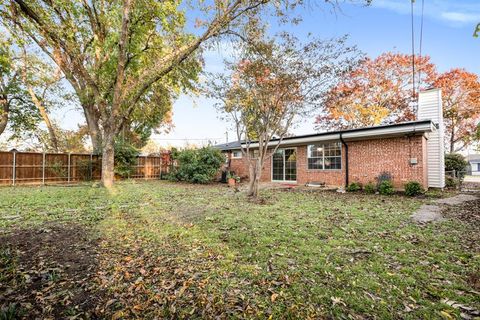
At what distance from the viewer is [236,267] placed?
2961mm

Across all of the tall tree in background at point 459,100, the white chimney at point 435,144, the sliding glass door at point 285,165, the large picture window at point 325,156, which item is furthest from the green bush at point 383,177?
the tall tree in background at point 459,100

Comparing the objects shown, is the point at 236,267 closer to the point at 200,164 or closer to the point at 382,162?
the point at 382,162

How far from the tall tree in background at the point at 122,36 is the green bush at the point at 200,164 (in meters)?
4.45

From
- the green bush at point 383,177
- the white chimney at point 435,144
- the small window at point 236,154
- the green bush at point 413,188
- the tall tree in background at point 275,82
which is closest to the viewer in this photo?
the tall tree in background at point 275,82

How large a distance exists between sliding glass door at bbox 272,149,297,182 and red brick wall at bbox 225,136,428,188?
1326 mm

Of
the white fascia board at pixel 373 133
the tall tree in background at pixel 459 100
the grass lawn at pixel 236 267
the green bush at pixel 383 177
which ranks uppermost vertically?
the tall tree in background at pixel 459 100

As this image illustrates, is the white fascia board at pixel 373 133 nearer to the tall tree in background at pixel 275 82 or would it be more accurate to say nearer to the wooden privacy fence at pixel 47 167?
the tall tree in background at pixel 275 82

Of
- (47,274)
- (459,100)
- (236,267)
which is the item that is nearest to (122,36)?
(47,274)

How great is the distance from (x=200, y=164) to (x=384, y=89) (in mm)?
16945

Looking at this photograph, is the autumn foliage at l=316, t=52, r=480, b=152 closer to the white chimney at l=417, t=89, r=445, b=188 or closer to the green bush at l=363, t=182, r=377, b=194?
the white chimney at l=417, t=89, r=445, b=188

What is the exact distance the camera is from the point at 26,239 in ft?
12.5

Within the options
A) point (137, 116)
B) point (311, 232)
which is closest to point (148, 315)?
point (311, 232)

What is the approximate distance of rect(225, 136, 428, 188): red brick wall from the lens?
9.75 m

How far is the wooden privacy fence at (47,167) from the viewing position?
12195 millimetres
